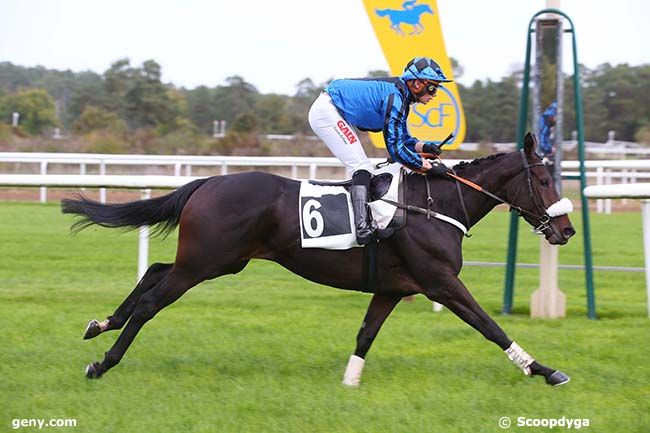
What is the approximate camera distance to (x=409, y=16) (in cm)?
812

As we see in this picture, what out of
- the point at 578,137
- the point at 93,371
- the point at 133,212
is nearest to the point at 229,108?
the point at 578,137

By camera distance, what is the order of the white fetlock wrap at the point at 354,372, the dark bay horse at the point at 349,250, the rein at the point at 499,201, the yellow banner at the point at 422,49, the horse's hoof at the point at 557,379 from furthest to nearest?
the yellow banner at the point at 422,49, the rein at the point at 499,201, the dark bay horse at the point at 349,250, the white fetlock wrap at the point at 354,372, the horse's hoof at the point at 557,379

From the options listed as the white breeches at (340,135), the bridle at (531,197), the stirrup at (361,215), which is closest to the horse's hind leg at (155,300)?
the stirrup at (361,215)

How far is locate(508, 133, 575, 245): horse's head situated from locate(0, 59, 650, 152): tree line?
2229 cm

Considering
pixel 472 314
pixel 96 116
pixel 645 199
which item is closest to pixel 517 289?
pixel 645 199

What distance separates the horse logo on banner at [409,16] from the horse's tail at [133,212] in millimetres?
2841

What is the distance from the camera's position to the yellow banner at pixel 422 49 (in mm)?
8094

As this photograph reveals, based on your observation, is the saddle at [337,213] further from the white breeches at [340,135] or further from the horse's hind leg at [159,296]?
the horse's hind leg at [159,296]

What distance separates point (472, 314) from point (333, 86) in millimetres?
1620

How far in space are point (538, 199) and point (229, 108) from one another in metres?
35.8

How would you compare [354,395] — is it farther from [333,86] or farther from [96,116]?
[96,116]

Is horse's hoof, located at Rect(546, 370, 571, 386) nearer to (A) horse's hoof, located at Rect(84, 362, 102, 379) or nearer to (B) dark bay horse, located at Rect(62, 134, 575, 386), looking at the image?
(B) dark bay horse, located at Rect(62, 134, 575, 386)

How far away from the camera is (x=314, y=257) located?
5.80 m

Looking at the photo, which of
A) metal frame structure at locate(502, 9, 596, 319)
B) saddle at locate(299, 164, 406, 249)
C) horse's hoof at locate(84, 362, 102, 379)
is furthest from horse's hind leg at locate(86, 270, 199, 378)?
metal frame structure at locate(502, 9, 596, 319)
